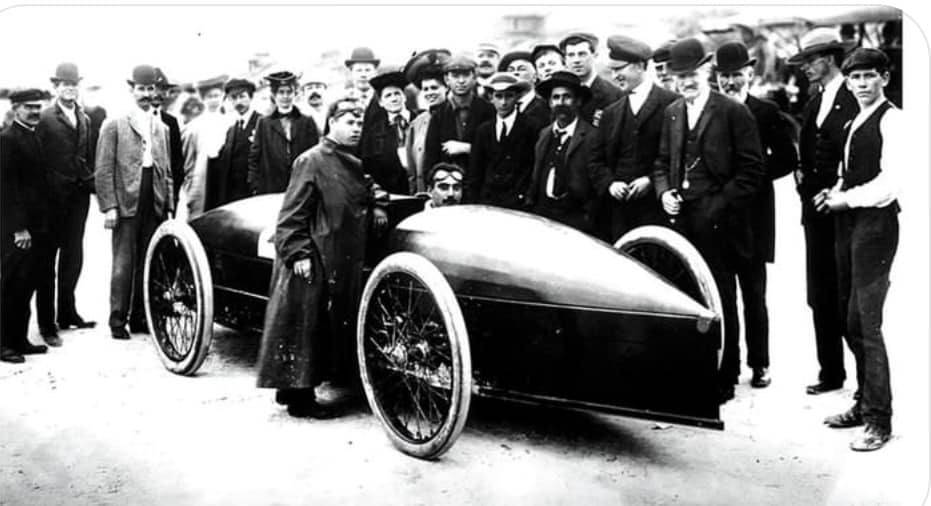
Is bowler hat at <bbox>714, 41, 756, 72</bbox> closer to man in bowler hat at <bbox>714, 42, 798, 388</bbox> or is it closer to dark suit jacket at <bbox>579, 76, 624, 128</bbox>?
man in bowler hat at <bbox>714, 42, 798, 388</bbox>

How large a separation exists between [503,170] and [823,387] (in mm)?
1934

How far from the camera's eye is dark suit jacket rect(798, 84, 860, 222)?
403 centimetres

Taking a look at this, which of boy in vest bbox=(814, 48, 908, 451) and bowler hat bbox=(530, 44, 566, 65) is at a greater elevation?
bowler hat bbox=(530, 44, 566, 65)

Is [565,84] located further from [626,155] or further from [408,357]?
[408,357]

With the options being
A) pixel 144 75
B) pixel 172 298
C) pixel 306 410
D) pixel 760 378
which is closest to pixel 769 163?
pixel 760 378

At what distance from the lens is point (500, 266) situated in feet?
12.2

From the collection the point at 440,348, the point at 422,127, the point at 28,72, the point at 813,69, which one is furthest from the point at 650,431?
the point at 28,72

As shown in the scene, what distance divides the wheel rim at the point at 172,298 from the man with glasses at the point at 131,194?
1.68ft

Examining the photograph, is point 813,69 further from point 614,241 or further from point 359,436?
point 359,436

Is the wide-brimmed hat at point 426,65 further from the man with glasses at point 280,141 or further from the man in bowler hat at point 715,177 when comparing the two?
the man in bowler hat at point 715,177

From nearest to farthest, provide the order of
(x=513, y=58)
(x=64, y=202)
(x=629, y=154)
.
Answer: (x=629, y=154)
(x=513, y=58)
(x=64, y=202)

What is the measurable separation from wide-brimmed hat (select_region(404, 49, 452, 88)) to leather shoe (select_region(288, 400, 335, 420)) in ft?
5.64

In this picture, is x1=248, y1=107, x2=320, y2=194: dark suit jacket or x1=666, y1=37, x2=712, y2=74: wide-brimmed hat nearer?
x1=666, y1=37, x2=712, y2=74: wide-brimmed hat

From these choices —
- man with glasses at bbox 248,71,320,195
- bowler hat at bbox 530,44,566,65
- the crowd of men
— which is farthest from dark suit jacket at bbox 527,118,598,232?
man with glasses at bbox 248,71,320,195
